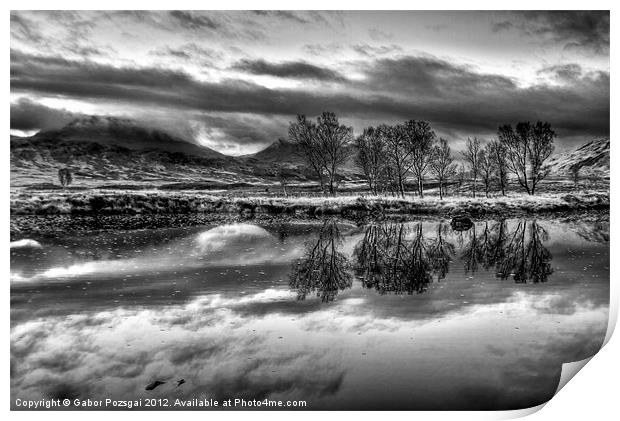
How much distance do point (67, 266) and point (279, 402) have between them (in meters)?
4.21

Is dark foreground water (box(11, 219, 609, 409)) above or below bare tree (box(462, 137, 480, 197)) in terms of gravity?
below

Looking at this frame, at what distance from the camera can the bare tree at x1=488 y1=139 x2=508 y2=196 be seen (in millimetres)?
8968

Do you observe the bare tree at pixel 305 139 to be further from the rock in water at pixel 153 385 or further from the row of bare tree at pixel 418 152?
the rock in water at pixel 153 385

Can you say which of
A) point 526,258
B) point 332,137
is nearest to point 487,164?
point 526,258

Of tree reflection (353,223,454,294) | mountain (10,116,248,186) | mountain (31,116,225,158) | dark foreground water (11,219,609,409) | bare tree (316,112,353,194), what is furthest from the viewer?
bare tree (316,112,353,194)

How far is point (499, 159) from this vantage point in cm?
971

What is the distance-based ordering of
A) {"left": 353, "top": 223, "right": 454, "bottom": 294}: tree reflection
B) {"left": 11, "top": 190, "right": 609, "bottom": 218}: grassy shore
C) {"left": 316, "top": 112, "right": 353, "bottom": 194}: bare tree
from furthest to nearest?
{"left": 11, "top": 190, "right": 609, "bottom": 218}: grassy shore, {"left": 316, "top": 112, "right": 353, "bottom": 194}: bare tree, {"left": 353, "top": 223, "right": 454, "bottom": 294}: tree reflection

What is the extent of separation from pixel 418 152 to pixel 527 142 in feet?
6.81

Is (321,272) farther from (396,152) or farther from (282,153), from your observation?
(396,152)

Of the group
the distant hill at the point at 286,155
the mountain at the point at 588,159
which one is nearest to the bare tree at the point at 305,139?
the distant hill at the point at 286,155

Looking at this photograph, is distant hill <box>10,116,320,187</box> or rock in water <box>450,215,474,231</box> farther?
rock in water <box>450,215,474,231</box>

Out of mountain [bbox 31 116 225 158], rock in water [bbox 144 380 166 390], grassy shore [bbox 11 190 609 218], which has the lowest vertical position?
rock in water [bbox 144 380 166 390]

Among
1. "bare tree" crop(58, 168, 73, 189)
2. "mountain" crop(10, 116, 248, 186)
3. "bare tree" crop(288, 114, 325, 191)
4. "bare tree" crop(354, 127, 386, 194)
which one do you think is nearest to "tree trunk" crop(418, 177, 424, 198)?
"bare tree" crop(354, 127, 386, 194)

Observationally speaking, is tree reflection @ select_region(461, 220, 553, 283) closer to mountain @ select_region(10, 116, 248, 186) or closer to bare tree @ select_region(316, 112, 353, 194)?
bare tree @ select_region(316, 112, 353, 194)
